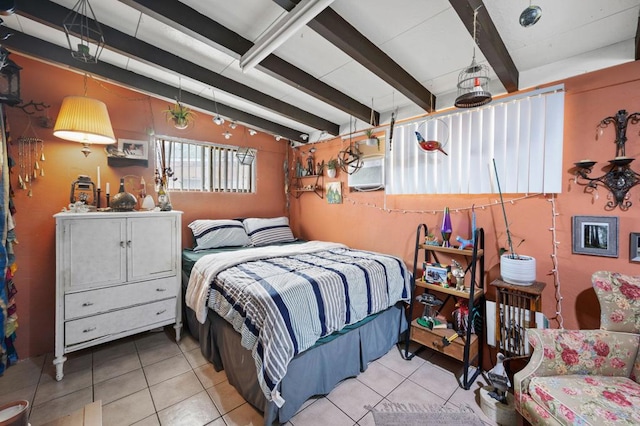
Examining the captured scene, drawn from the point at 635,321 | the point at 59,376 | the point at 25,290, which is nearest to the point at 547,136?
the point at 635,321

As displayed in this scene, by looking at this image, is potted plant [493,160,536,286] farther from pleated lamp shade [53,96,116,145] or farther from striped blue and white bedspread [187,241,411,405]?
pleated lamp shade [53,96,116,145]

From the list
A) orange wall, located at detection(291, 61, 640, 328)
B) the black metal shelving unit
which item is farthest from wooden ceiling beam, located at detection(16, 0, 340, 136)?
the black metal shelving unit

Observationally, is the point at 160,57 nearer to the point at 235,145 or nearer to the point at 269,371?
the point at 235,145

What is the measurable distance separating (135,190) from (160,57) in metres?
1.41

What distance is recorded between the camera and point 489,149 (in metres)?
2.18

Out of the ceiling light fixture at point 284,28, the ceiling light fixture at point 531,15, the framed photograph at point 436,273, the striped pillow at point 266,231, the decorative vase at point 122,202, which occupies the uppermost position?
the ceiling light fixture at point 284,28

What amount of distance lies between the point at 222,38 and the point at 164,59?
2.20ft

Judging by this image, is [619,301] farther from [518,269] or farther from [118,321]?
[118,321]

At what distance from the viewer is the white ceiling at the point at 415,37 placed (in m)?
1.47

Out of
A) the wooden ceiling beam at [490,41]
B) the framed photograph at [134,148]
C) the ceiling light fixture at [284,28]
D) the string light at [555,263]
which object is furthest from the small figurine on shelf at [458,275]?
the framed photograph at [134,148]

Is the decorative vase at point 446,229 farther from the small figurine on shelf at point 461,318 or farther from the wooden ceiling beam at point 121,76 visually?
the wooden ceiling beam at point 121,76

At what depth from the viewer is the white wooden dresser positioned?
2023 mm

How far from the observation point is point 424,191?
102 inches

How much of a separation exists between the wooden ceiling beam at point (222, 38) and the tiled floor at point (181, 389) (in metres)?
2.42
